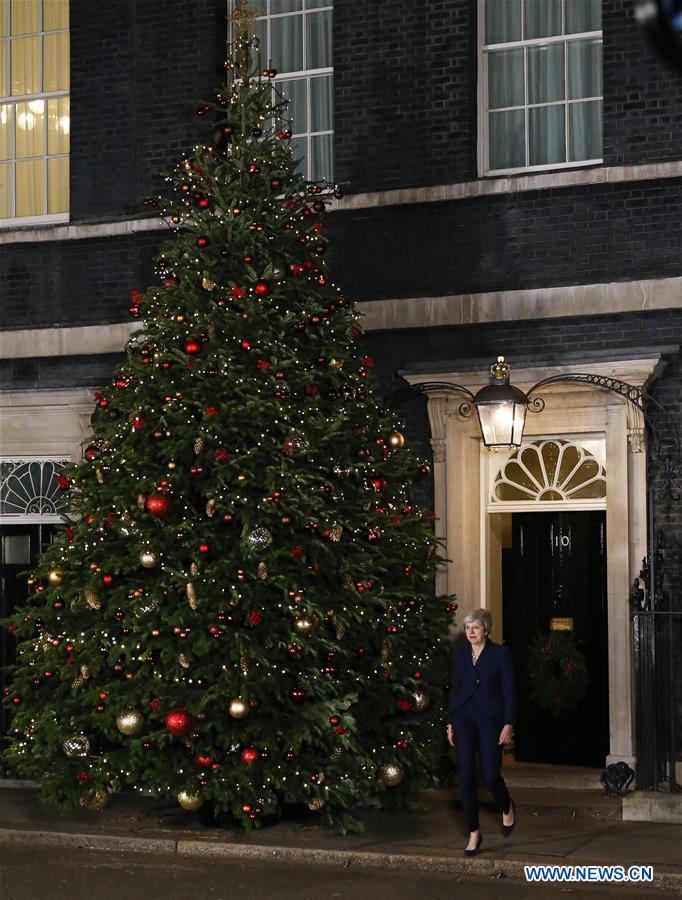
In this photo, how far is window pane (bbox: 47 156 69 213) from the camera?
1600cm

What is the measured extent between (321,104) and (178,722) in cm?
692

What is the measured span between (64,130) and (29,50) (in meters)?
1.02

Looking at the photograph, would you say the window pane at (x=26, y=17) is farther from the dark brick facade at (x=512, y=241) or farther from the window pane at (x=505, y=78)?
the window pane at (x=505, y=78)

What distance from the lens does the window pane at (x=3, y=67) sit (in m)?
16.5

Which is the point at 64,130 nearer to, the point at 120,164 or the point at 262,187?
the point at 120,164

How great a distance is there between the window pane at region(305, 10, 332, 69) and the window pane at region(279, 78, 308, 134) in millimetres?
207

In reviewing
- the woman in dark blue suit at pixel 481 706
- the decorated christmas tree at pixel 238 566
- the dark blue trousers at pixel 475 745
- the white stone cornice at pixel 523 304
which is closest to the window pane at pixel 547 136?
the white stone cornice at pixel 523 304

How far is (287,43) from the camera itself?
15320 mm

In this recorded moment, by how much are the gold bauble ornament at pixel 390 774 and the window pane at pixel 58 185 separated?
7.39 m

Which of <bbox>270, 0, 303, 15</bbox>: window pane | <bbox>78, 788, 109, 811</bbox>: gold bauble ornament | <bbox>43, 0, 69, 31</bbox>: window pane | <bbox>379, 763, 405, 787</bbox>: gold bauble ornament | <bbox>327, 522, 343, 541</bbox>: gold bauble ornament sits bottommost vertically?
<bbox>78, 788, 109, 811</bbox>: gold bauble ornament

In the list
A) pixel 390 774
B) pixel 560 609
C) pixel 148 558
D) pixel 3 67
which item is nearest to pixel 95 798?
pixel 148 558

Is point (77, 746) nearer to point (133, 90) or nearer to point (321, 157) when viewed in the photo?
point (321, 157)

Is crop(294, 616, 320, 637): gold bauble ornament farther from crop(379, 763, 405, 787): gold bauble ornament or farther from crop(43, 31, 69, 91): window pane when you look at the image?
crop(43, 31, 69, 91): window pane

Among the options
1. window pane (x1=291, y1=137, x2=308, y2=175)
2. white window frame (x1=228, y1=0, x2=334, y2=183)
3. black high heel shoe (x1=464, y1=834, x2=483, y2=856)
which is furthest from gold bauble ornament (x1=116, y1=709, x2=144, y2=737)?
window pane (x1=291, y1=137, x2=308, y2=175)
